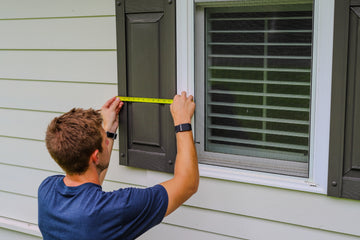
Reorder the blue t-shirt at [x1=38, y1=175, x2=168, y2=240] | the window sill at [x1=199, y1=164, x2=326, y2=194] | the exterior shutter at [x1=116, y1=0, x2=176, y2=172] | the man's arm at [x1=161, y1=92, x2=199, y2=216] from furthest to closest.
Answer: the exterior shutter at [x1=116, y1=0, x2=176, y2=172], the window sill at [x1=199, y1=164, x2=326, y2=194], the man's arm at [x1=161, y1=92, x2=199, y2=216], the blue t-shirt at [x1=38, y1=175, x2=168, y2=240]

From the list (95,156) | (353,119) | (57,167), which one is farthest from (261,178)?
(57,167)

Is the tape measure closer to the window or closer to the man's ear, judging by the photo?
the window

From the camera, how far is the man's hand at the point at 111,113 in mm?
2688

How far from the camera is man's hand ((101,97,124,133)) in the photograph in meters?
2.69

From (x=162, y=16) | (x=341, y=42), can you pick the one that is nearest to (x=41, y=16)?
(x=162, y=16)

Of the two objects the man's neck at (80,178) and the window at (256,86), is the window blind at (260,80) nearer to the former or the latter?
the window at (256,86)

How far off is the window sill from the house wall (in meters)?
0.03

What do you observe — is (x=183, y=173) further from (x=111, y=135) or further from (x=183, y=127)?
(x=111, y=135)

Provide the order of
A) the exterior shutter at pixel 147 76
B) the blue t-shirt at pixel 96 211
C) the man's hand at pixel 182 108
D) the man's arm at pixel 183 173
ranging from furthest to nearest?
the exterior shutter at pixel 147 76
the man's hand at pixel 182 108
the man's arm at pixel 183 173
the blue t-shirt at pixel 96 211

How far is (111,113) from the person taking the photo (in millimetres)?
2709

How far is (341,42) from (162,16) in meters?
0.98

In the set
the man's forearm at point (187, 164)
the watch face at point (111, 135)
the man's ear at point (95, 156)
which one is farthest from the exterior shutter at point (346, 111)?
the watch face at point (111, 135)

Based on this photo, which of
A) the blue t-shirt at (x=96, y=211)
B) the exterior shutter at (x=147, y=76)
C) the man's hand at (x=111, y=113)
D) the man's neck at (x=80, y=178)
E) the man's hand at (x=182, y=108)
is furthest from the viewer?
the man's hand at (x=111, y=113)

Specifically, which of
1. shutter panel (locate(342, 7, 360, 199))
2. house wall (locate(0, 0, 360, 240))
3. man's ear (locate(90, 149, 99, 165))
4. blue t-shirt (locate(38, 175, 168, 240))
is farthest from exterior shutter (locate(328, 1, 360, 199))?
man's ear (locate(90, 149, 99, 165))
